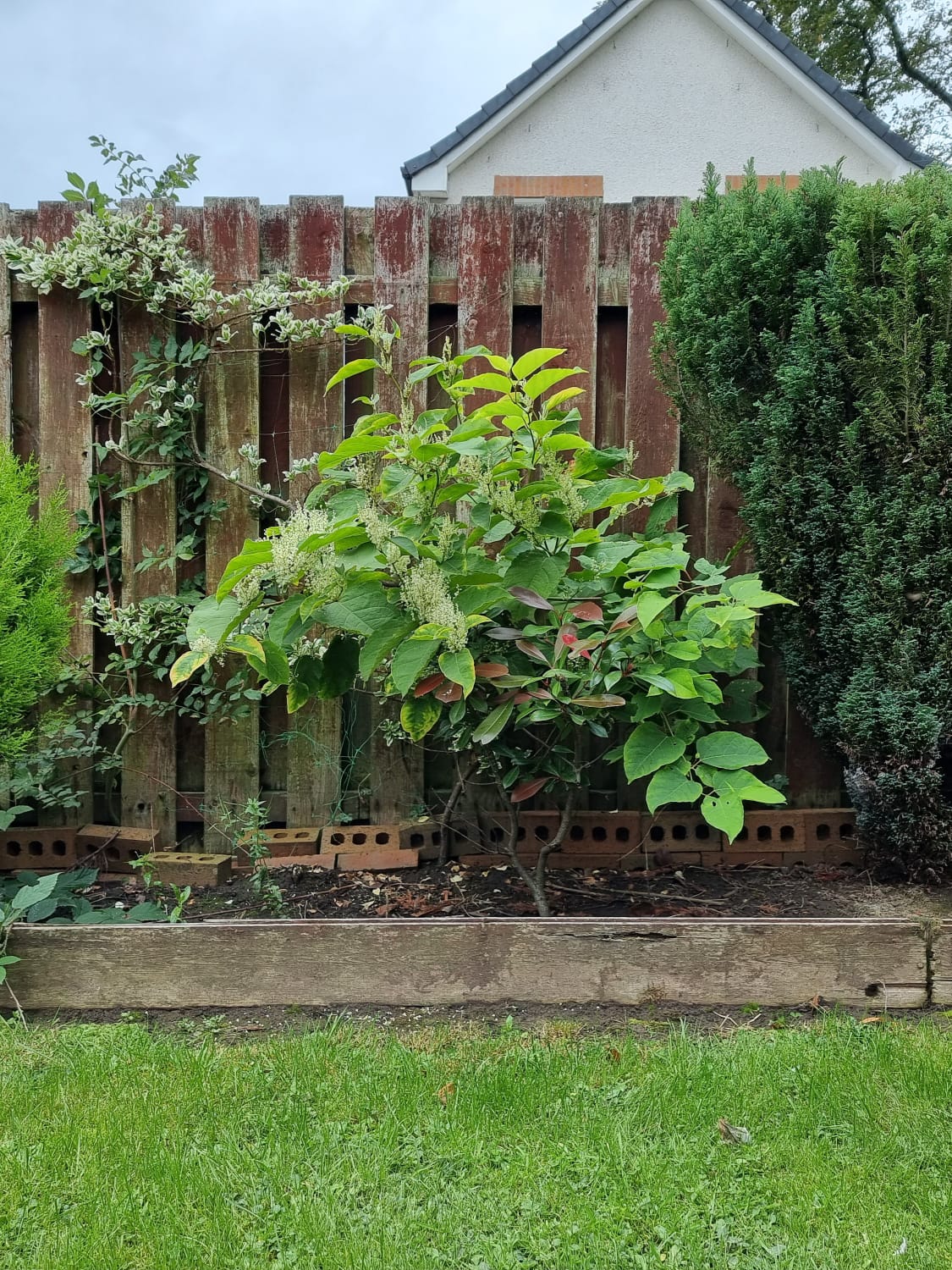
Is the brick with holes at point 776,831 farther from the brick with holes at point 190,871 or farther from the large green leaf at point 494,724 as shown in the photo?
the brick with holes at point 190,871

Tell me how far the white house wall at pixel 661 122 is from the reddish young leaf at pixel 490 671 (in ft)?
32.7

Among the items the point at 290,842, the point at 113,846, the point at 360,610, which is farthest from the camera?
the point at 113,846

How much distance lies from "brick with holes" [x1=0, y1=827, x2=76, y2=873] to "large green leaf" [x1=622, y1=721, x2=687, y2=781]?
2.18m

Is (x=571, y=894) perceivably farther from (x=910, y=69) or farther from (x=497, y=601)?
(x=910, y=69)

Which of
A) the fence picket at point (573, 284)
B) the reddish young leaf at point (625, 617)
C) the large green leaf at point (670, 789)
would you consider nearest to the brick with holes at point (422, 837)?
the large green leaf at point (670, 789)

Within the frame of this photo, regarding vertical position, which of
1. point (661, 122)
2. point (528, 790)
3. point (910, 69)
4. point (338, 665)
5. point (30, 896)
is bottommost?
point (30, 896)

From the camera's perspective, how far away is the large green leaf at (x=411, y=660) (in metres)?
2.18

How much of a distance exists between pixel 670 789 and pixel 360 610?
0.92 meters

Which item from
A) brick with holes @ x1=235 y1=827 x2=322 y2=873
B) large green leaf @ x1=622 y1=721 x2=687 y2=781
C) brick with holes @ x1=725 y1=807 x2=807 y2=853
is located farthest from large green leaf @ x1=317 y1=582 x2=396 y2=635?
brick with holes @ x1=725 y1=807 x2=807 y2=853

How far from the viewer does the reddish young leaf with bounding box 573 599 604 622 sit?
2.41m

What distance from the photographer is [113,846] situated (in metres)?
3.37

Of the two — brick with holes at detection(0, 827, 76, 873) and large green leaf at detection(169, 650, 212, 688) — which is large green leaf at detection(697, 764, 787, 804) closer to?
large green leaf at detection(169, 650, 212, 688)

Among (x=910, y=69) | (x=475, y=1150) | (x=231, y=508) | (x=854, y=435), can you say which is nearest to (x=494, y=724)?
(x=475, y=1150)

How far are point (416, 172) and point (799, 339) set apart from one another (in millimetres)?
9517
